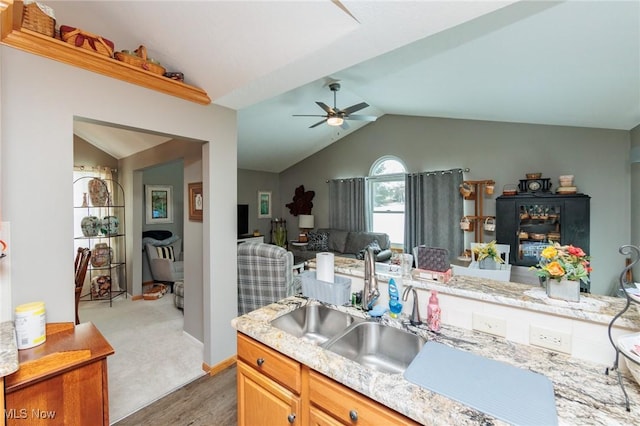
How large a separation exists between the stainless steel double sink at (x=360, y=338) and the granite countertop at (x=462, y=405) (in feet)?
0.25

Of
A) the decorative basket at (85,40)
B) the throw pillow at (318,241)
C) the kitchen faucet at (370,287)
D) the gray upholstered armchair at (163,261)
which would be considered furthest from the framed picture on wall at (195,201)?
the throw pillow at (318,241)

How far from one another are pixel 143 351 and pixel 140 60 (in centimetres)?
283

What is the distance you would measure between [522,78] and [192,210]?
3531mm

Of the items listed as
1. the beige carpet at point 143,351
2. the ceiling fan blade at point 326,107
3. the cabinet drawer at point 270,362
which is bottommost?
the beige carpet at point 143,351

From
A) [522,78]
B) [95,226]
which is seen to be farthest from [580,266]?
[95,226]

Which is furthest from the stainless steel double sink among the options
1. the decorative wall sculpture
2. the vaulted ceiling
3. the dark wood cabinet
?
the decorative wall sculpture

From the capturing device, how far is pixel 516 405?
0.86 metres

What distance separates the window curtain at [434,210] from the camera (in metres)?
4.97

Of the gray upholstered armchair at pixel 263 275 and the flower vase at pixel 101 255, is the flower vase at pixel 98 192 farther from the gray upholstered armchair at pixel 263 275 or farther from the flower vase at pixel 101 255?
the gray upholstered armchair at pixel 263 275

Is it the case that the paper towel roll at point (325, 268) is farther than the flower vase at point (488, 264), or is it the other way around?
the flower vase at point (488, 264)

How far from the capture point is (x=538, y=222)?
4.00 meters

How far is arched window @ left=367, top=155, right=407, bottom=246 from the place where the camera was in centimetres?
585

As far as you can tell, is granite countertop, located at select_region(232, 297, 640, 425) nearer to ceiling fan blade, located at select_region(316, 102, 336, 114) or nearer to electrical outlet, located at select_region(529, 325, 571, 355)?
electrical outlet, located at select_region(529, 325, 571, 355)

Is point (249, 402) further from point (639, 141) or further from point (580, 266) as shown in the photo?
point (639, 141)
